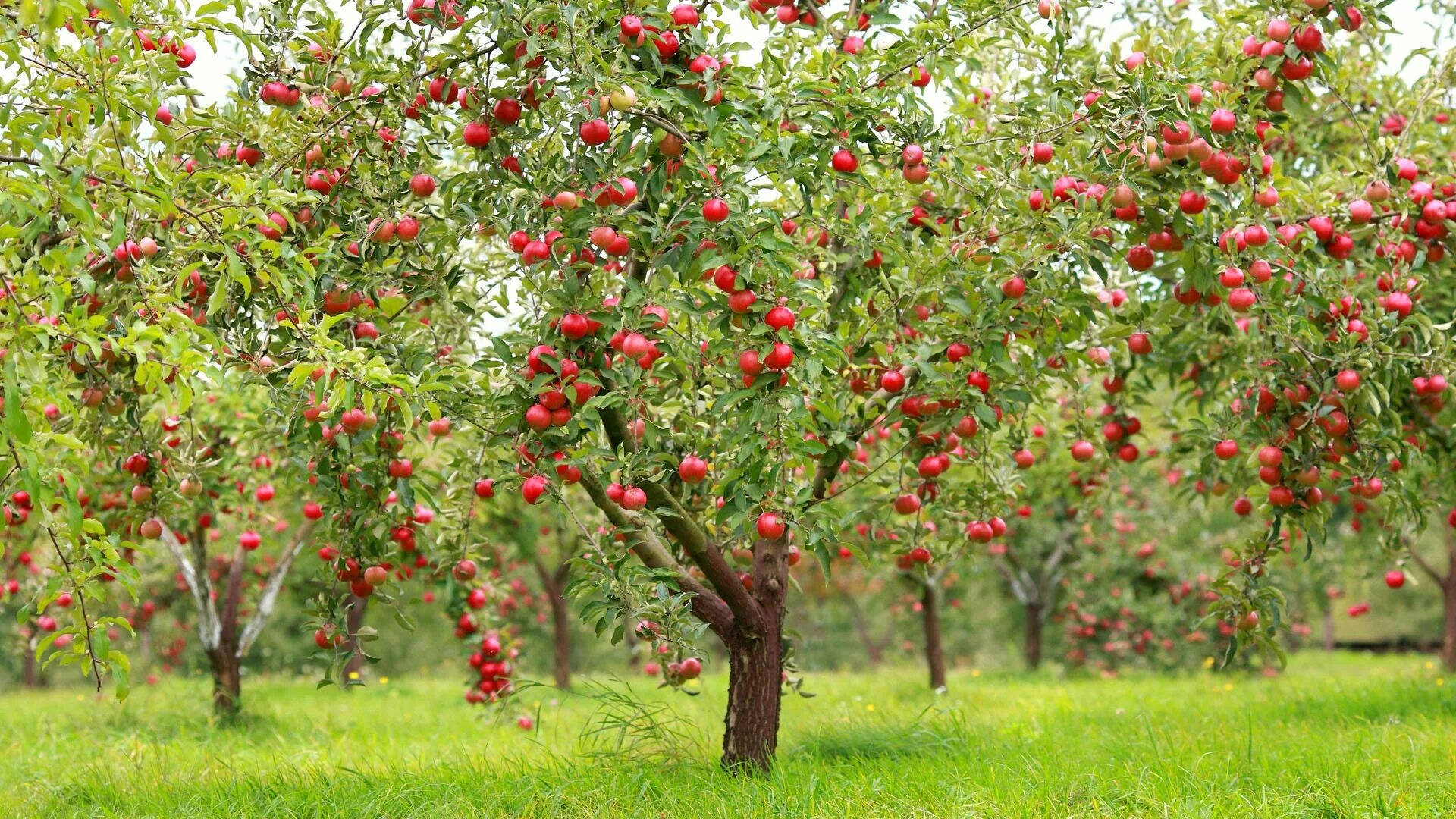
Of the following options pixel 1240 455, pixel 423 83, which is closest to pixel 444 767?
pixel 423 83

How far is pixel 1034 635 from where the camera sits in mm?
15641

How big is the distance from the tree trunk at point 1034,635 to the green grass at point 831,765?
6.66 meters

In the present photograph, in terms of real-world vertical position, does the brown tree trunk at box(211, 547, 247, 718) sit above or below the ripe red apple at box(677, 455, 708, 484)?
below

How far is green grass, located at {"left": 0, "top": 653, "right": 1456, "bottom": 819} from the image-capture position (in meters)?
4.52

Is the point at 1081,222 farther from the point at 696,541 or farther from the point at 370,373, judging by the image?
the point at 370,373

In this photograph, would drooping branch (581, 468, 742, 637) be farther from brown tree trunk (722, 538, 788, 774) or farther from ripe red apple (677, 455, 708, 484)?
ripe red apple (677, 455, 708, 484)

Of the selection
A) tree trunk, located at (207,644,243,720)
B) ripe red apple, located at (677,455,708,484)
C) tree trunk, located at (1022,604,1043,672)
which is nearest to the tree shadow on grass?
ripe red apple, located at (677,455,708,484)

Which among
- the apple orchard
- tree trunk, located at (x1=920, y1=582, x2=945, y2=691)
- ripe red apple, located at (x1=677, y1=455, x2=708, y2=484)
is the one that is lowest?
tree trunk, located at (x1=920, y1=582, x2=945, y2=691)

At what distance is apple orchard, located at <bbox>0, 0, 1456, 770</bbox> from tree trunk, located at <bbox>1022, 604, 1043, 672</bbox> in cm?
986

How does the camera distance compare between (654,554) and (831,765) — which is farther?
(831,765)

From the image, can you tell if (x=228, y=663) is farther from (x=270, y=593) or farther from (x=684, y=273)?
(x=684, y=273)

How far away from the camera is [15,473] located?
3418mm

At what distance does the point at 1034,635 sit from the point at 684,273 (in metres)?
12.8

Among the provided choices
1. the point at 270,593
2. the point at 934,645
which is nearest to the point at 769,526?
the point at 270,593
